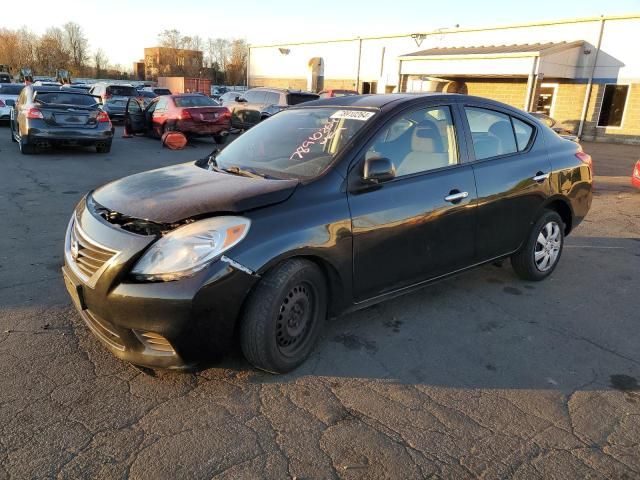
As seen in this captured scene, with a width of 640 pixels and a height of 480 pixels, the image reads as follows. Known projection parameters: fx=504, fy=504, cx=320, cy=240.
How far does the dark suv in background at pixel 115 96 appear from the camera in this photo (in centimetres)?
2125

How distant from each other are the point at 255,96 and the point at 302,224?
16.1m

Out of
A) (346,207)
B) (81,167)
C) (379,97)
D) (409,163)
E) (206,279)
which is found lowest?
(81,167)

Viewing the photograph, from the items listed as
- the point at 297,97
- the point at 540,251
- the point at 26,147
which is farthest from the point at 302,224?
the point at 297,97

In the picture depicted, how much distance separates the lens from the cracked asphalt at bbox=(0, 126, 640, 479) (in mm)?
2385

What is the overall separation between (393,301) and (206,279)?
6.72 feet

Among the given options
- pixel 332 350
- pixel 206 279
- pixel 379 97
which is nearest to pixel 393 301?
pixel 332 350

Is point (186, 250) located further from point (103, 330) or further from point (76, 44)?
point (76, 44)

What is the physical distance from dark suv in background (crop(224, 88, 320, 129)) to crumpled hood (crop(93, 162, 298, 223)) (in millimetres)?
13196

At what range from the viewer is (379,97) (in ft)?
13.0

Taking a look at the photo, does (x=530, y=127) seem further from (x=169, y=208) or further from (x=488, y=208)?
(x=169, y=208)

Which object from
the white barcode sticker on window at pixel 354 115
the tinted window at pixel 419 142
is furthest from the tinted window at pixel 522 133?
the white barcode sticker on window at pixel 354 115

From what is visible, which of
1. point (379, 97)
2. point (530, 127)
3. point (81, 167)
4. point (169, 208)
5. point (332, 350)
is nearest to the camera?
point (169, 208)

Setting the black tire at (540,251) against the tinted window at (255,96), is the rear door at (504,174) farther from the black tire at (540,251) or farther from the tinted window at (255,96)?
the tinted window at (255,96)

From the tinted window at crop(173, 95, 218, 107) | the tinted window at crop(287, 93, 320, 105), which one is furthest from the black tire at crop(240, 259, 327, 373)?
the tinted window at crop(287, 93, 320, 105)
